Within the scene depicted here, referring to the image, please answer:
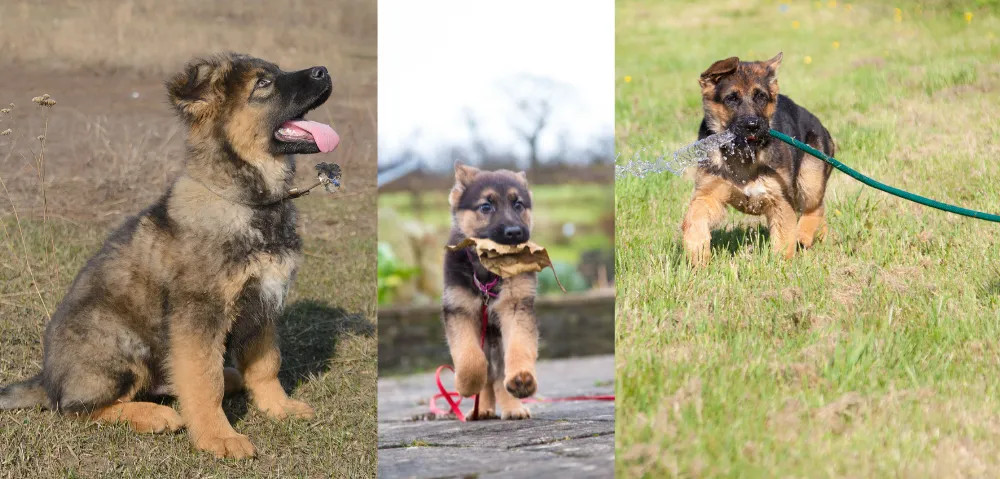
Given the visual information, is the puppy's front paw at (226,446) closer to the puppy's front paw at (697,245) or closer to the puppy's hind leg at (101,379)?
the puppy's hind leg at (101,379)

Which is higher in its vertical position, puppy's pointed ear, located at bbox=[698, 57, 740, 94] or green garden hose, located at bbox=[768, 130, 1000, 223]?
puppy's pointed ear, located at bbox=[698, 57, 740, 94]

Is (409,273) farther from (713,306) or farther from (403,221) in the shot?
(713,306)

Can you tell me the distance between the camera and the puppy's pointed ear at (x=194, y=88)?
4.95 meters

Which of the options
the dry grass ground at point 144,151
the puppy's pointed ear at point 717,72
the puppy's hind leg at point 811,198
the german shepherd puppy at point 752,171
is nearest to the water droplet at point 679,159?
the german shepherd puppy at point 752,171

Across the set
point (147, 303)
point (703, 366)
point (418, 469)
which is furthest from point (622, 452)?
point (147, 303)

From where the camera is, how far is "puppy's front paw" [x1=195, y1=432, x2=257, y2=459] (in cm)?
489

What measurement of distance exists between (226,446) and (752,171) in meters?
3.49

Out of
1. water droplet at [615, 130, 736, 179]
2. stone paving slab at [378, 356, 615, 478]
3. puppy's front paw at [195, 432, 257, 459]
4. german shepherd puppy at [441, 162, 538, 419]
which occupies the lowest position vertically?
puppy's front paw at [195, 432, 257, 459]

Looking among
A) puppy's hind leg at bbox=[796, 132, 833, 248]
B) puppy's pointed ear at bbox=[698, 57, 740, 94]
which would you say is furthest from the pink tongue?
puppy's hind leg at bbox=[796, 132, 833, 248]

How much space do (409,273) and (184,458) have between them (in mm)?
2473

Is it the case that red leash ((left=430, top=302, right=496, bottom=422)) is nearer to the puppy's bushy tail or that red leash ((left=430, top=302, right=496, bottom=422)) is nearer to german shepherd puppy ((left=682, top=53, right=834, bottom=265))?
german shepherd puppy ((left=682, top=53, right=834, bottom=265))

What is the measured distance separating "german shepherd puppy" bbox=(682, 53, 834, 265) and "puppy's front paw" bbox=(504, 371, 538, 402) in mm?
1243

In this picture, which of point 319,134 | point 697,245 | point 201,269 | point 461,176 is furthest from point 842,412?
point 201,269

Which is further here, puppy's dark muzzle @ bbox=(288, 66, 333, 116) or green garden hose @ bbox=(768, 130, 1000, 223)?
puppy's dark muzzle @ bbox=(288, 66, 333, 116)
